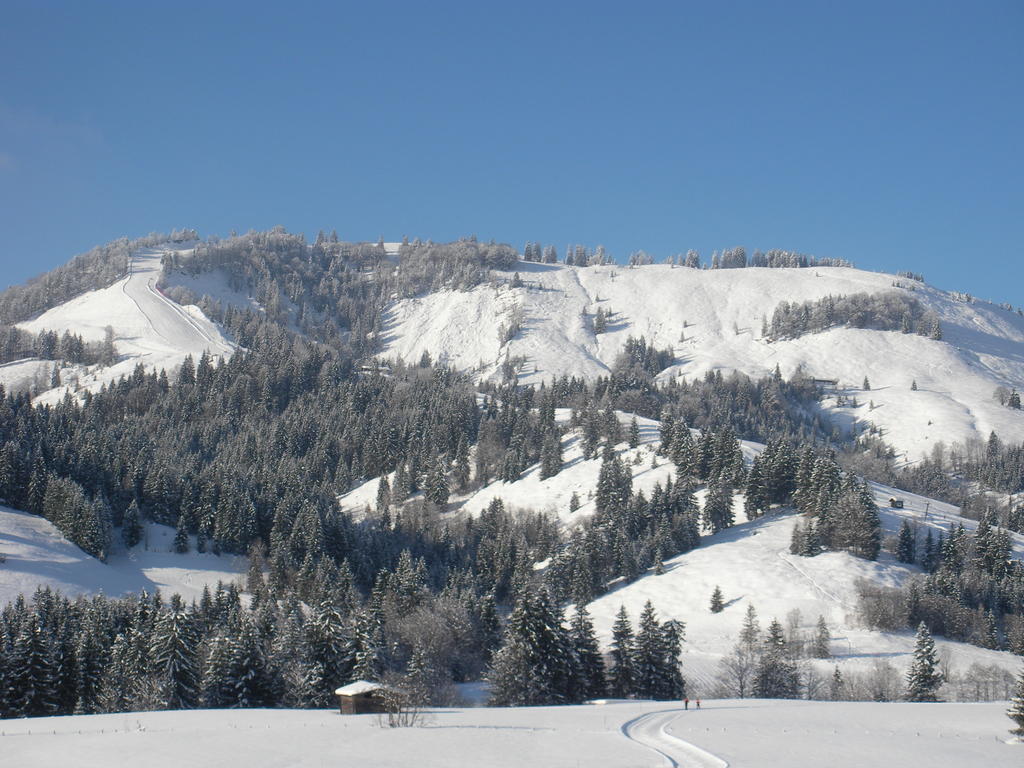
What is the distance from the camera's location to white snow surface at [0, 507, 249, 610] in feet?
334

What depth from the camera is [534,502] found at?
516 feet

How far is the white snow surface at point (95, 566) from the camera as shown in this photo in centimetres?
10188

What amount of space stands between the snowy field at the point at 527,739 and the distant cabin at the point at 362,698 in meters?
1.42

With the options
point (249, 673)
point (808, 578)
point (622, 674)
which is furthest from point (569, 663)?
point (808, 578)

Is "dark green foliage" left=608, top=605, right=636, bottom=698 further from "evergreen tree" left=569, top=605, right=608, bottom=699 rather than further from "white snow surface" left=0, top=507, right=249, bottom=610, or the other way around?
"white snow surface" left=0, top=507, right=249, bottom=610

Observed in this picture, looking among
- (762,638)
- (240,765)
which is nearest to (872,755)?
(240,765)

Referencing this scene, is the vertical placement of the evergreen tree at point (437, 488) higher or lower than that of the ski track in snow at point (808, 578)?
higher

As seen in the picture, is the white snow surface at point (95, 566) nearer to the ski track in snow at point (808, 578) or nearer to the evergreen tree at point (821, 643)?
the evergreen tree at point (821, 643)

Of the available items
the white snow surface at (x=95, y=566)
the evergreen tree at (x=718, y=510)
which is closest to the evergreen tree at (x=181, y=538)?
the white snow surface at (x=95, y=566)

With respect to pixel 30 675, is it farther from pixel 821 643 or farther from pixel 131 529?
pixel 821 643

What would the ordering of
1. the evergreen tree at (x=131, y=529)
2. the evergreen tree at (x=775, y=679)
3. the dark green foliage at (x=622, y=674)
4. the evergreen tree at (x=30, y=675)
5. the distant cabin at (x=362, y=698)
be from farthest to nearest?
the evergreen tree at (x=131, y=529), the evergreen tree at (x=775, y=679), the dark green foliage at (x=622, y=674), the evergreen tree at (x=30, y=675), the distant cabin at (x=362, y=698)

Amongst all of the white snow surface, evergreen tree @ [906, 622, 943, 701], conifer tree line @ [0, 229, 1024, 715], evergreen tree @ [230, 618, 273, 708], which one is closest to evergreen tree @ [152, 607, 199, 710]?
conifer tree line @ [0, 229, 1024, 715]

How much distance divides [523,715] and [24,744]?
2741 centimetres

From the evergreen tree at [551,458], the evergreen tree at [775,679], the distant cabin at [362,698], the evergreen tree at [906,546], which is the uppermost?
the evergreen tree at [551,458]
